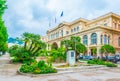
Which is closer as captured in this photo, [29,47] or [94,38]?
[29,47]

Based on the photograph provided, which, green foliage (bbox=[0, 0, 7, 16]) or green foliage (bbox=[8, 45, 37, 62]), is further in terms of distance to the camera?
green foliage (bbox=[8, 45, 37, 62])

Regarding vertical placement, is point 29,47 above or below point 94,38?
below

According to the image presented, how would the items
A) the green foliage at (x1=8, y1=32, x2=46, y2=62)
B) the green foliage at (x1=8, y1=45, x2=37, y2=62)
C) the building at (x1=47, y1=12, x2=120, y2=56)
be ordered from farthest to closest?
the building at (x1=47, y1=12, x2=120, y2=56) → the green foliage at (x1=8, y1=45, x2=37, y2=62) → the green foliage at (x1=8, y1=32, x2=46, y2=62)

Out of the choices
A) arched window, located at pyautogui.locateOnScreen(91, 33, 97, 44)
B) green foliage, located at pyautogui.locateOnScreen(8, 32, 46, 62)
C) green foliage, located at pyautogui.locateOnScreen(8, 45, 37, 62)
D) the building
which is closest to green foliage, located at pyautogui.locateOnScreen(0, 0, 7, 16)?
green foliage, located at pyautogui.locateOnScreen(8, 32, 46, 62)

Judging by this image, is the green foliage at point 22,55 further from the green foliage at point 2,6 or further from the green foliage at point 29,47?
the green foliage at point 2,6

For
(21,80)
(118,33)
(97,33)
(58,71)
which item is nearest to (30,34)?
(58,71)

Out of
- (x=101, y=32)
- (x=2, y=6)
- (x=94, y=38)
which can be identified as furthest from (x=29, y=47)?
(x=94, y=38)

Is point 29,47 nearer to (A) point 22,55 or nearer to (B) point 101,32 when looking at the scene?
(A) point 22,55

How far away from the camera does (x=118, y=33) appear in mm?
48125

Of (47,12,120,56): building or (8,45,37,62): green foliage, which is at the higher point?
(47,12,120,56): building

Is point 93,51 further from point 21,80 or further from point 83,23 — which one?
point 21,80

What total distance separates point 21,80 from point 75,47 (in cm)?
1901

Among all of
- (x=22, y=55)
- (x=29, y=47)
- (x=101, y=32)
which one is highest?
(x=101, y=32)

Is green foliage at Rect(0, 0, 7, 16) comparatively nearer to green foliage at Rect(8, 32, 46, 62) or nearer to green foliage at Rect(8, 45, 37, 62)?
green foliage at Rect(8, 32, 46, 62)
